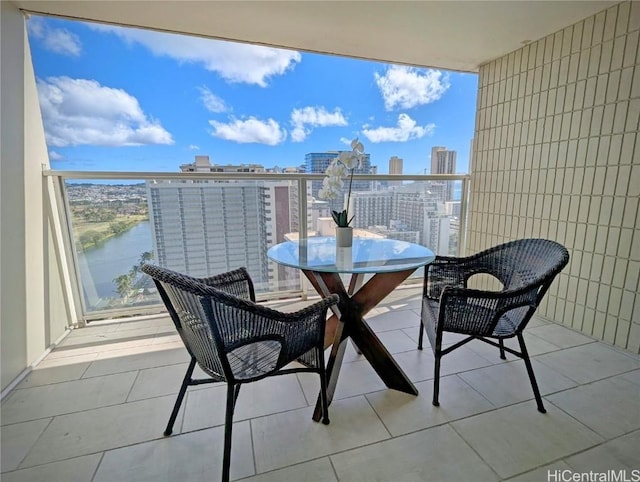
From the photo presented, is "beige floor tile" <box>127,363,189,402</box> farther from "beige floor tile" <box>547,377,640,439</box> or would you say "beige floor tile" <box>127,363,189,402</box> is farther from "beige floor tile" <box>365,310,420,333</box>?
"beige floor tile" <box>547,377,640,439</box>

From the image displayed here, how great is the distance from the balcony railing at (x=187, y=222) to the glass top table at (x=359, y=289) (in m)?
0.96

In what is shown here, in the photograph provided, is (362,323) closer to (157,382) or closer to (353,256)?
(353,256)

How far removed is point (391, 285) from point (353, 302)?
228 millimetres

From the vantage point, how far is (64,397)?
1.62 meters

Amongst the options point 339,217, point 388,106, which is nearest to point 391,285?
point 339,217

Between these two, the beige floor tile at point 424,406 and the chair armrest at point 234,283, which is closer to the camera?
the beige floor tile at point 424,406

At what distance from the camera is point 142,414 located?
1492 mm

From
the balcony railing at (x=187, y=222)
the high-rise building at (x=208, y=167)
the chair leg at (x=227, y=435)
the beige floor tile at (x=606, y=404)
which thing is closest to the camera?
the chair leg at (x=227, y=435)

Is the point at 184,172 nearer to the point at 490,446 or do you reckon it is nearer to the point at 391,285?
the point at 391,285

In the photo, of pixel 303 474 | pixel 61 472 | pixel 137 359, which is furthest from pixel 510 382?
pixel 137 359

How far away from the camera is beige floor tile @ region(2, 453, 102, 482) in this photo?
3.79ft

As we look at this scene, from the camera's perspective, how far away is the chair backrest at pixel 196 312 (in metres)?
0.99

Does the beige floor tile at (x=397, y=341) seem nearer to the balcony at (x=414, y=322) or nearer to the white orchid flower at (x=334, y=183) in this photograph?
the balcony at (x=414, y=322)

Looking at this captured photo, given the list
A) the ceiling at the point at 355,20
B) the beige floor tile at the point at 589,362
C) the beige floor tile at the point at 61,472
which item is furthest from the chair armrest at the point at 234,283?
the beige floor tile at the point at 589,362
